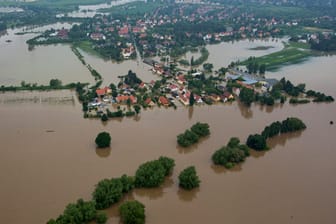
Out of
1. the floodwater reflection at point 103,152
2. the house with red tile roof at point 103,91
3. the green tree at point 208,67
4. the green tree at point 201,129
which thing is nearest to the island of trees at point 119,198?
the floodwater reflection at point 103,152

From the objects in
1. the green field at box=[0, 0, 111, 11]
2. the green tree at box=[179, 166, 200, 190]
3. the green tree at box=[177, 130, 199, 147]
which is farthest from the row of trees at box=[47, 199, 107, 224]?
the green field at box=[0, 0, 111, 11]

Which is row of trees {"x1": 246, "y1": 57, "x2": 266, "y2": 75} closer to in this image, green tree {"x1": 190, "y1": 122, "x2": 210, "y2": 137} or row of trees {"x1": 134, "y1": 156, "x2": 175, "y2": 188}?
green tree {"x1": 190, "y1": 122, "x2": 210, "y2": 137}

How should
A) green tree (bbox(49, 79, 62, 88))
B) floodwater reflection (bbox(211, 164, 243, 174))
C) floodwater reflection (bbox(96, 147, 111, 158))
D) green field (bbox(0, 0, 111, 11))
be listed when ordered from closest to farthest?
floodwater reflection (bbox(211, 164, 243, 174)), floodwater reflection (bbox(96, 147, 111, 158)), green tree (bbox(49, 79, 62, 88)), green field (bbox(0, 0, 111, 11))

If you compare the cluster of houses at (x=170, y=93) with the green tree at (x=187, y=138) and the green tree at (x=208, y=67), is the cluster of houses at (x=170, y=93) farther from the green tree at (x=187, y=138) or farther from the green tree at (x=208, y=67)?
the green tree at (x=187, y=138)

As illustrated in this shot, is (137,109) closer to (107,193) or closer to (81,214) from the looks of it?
(107,193)

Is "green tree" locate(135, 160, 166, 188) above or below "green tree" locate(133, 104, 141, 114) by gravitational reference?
below

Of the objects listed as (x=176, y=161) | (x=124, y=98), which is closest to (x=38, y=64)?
(x=124, y=98)

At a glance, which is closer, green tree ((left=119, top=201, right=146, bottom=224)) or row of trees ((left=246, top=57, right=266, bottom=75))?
green tree ((left=119, top=201, right=146, bottom=224))
